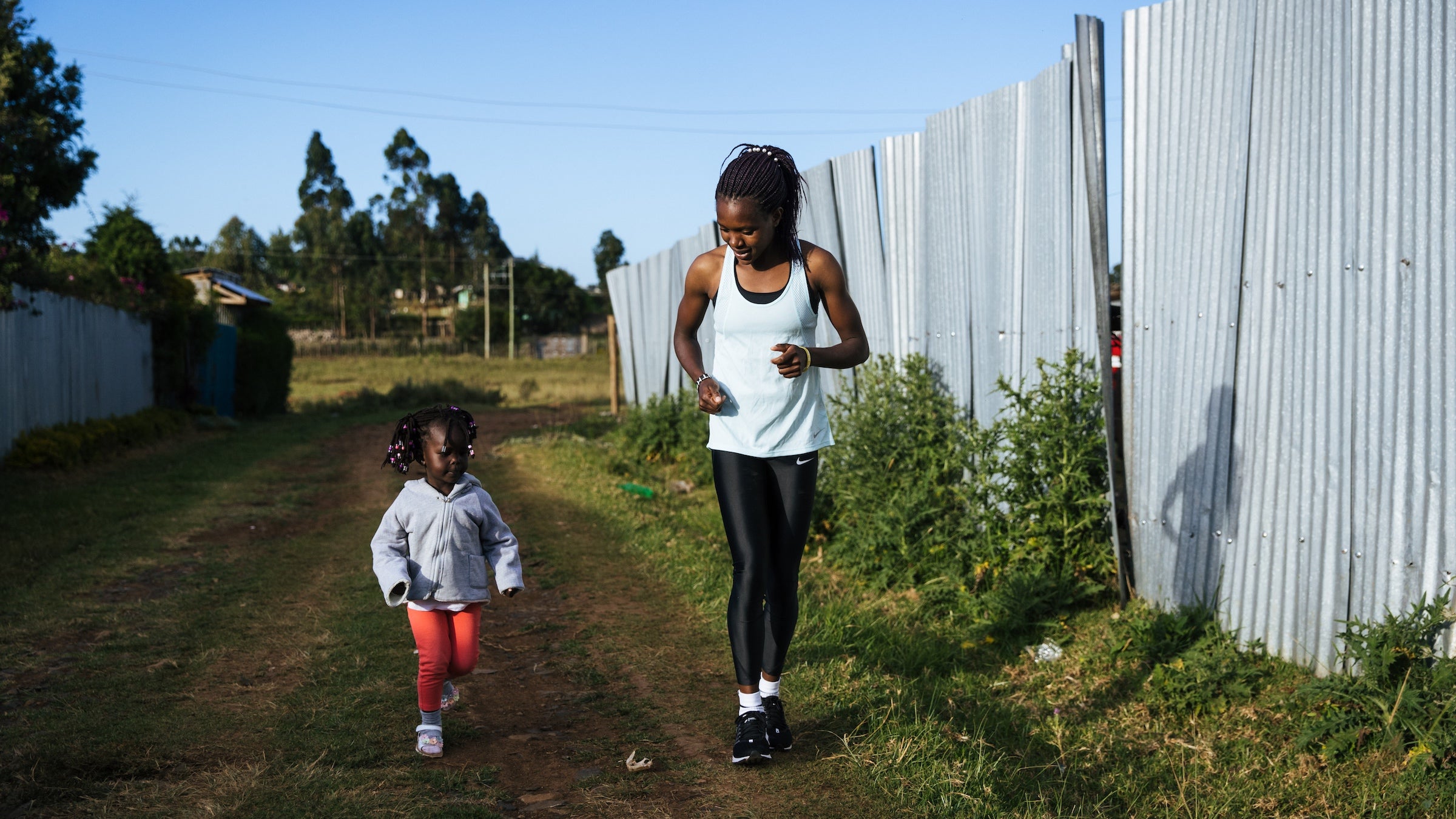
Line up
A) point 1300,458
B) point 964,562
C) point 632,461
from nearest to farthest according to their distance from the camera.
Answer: point 1300,458, point 964,562, point 632,461

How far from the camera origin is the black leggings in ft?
10.6

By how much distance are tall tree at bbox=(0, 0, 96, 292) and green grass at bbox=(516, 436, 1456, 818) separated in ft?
41.2

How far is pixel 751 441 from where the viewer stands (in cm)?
319

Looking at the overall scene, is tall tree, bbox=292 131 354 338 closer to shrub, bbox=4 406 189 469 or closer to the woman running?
shrub, bbox=4 406 189 469

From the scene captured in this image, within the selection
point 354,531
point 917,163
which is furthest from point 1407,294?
point 354,531

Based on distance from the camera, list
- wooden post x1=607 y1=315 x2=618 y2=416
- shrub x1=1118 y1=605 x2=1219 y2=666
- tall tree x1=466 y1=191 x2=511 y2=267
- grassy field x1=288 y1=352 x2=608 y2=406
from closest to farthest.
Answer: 1. shrub x1=1118 y1=605 x2=1219 y2=666
2. wooden post x1=607 y1=315 x2=618 y2=416
3. grassy field x1=288 y1=352 x2=608 y2=406
4. tall tree x1=466 y1=191 x2=511 y2=267

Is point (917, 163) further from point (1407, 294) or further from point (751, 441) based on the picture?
point (751, 441)

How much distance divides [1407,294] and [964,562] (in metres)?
2.49

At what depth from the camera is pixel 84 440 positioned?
11.3 metres

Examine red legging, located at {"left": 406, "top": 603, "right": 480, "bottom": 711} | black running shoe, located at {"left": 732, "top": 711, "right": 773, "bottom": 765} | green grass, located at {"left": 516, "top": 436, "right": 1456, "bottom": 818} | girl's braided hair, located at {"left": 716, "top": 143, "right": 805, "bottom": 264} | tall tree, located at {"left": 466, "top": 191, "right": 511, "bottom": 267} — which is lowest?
green grass, located at {"left": 516, "top": 436, "right": 1456, "bottom": 818}

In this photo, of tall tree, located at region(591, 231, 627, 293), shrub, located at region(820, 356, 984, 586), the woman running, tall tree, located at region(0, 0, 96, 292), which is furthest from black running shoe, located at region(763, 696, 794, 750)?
tall tree, located at region(591, 231, 627, 293)

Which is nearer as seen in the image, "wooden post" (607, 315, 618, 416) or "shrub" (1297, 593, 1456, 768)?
"shrub" (1297, 593, 1456, 768)

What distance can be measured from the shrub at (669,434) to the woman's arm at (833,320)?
20.8ft

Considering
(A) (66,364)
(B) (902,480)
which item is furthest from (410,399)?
(B) (902,480)
